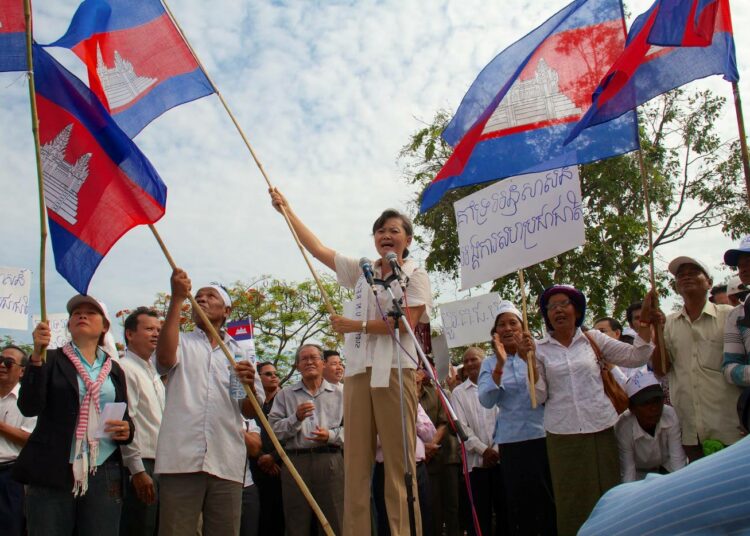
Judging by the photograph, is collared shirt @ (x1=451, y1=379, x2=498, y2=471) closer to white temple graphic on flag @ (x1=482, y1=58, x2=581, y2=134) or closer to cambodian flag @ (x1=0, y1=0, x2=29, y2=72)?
white temple graphic on flag @ (x1=482, y1=58, x2=581, y2=134)

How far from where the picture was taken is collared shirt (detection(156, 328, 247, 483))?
13.4ft

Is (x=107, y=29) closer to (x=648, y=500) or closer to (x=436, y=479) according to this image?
(x=648, y=500)

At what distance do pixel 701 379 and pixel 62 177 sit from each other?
14.3ft

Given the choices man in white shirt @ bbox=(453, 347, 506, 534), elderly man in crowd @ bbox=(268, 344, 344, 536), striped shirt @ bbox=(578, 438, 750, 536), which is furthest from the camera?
man in white shirt @ bbox=(453, 347, 506, 534)

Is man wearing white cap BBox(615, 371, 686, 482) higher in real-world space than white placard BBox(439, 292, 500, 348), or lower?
lower

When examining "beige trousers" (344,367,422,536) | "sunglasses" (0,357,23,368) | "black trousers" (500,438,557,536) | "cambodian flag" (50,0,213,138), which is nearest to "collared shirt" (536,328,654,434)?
"black trousers" (500,438,557,536)

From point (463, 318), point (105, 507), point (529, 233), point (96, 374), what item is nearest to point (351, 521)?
point (105, 507)

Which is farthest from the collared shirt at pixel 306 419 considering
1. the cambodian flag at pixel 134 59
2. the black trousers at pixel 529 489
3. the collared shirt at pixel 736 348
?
the collared shirt at pixel 736 348

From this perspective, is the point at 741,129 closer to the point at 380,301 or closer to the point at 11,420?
the point at 380,301

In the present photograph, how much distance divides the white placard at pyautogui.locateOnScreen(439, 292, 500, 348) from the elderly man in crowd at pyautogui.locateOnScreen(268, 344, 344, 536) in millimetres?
2357

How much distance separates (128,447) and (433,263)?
13.4 meters

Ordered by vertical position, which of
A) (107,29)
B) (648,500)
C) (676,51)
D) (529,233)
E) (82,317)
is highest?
(107,29)

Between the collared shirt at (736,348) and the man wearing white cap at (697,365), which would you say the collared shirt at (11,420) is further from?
the collared shirt at (736,348)

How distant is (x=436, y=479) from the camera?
23.9ft
